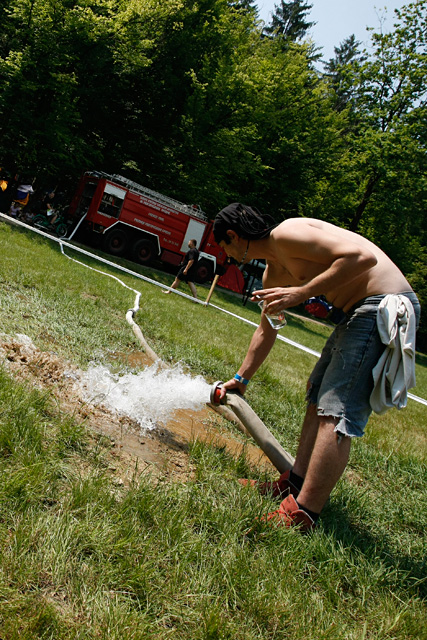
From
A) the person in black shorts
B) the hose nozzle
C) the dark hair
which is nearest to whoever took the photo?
the dark hair

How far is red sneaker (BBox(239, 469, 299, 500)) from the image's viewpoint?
9.05 ft

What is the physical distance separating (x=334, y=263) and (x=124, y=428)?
5.35 ft

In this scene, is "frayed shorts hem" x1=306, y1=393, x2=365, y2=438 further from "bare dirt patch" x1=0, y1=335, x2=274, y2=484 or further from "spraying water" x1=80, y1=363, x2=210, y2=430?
Result: "spraying water" x1=80, y1=363, x2=210, y2=430

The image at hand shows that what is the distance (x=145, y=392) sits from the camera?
3.80 metres

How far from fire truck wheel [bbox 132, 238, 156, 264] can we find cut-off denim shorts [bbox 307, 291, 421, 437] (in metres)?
16.2

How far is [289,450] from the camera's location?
12.7ft

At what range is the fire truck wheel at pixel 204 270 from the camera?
1997cm

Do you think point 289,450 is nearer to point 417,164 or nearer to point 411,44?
point 417,164

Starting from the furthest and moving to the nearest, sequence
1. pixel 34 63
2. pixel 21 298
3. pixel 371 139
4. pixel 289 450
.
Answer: pixel 371 139 → pixel 34 63 → pixel 21 298 → pixel 289 450

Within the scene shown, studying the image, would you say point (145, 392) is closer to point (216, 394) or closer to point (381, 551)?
point (216, 394)

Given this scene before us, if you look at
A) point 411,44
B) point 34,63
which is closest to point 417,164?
point 411,44

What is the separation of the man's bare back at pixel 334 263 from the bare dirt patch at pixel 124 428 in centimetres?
118

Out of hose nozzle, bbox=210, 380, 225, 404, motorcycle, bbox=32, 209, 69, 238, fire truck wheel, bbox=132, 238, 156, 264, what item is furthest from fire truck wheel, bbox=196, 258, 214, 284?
hose nozzle, bbox=210, 380, 225, 404

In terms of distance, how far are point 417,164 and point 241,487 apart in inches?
973
